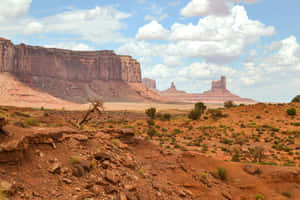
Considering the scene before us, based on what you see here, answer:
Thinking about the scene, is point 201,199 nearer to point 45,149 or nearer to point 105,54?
point 45,149

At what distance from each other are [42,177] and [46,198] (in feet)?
2.62

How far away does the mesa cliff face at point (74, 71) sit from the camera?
141250 millimetres

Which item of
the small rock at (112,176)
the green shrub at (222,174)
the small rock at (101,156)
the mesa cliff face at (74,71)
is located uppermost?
the mesa cliff face at (74,71)

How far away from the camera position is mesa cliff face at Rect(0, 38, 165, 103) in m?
141

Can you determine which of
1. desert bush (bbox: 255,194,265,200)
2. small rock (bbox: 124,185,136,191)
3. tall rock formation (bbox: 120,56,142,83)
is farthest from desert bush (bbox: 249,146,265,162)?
tall rock formation (bbox: 120,56,142,83)

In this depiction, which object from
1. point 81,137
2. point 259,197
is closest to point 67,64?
point 81,137

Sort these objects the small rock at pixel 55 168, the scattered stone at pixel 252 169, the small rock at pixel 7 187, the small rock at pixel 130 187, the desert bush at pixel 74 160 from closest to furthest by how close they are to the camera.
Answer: the small rock at pixel 7 187 < the small rock at pixel 55 168 < the desert bush at pixel 74 160 < the small rock at pixel 130 187 < the scattered stone at pixel 252 169

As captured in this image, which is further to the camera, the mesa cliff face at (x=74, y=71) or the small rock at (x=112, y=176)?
the mesa cliff face at (x=74, y=71)

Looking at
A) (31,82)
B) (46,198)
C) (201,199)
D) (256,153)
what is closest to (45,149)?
(46,198)

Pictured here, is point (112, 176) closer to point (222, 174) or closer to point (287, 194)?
point (222, 174)

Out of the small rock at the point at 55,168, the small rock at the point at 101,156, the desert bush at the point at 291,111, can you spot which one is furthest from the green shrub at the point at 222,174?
the desert bush at the point at 291,111

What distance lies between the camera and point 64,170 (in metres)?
7.60

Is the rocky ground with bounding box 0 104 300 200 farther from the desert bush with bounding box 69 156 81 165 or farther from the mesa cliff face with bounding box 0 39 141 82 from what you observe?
the mesa cliff face with bounding box 0 39 141 82

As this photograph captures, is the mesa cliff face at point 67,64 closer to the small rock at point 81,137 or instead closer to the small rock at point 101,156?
the small rock at point 81,137
